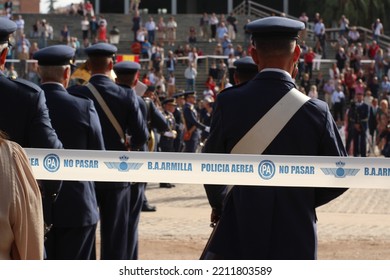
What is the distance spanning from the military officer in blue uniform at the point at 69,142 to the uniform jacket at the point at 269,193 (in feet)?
6.99

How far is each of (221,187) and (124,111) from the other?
3.41m

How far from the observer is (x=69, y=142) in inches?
300

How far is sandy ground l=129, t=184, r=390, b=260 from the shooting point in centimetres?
1134

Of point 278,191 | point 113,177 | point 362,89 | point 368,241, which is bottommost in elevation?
point 362,89

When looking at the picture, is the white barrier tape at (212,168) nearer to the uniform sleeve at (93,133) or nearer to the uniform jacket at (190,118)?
the uniform sleeve at (93,133)

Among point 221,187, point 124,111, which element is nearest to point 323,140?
point 221,187

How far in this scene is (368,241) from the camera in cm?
1226

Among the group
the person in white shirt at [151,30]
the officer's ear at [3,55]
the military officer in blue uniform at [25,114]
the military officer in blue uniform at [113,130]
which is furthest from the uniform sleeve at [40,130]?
the person in white shirt at [151,30]

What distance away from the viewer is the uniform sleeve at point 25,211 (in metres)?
3.96

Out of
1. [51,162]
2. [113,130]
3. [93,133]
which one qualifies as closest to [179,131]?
[113,130]

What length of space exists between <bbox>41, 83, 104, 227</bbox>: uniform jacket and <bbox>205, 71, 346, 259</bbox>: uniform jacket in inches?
83.4

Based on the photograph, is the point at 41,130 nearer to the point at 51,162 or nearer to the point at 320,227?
the point at 51,162
